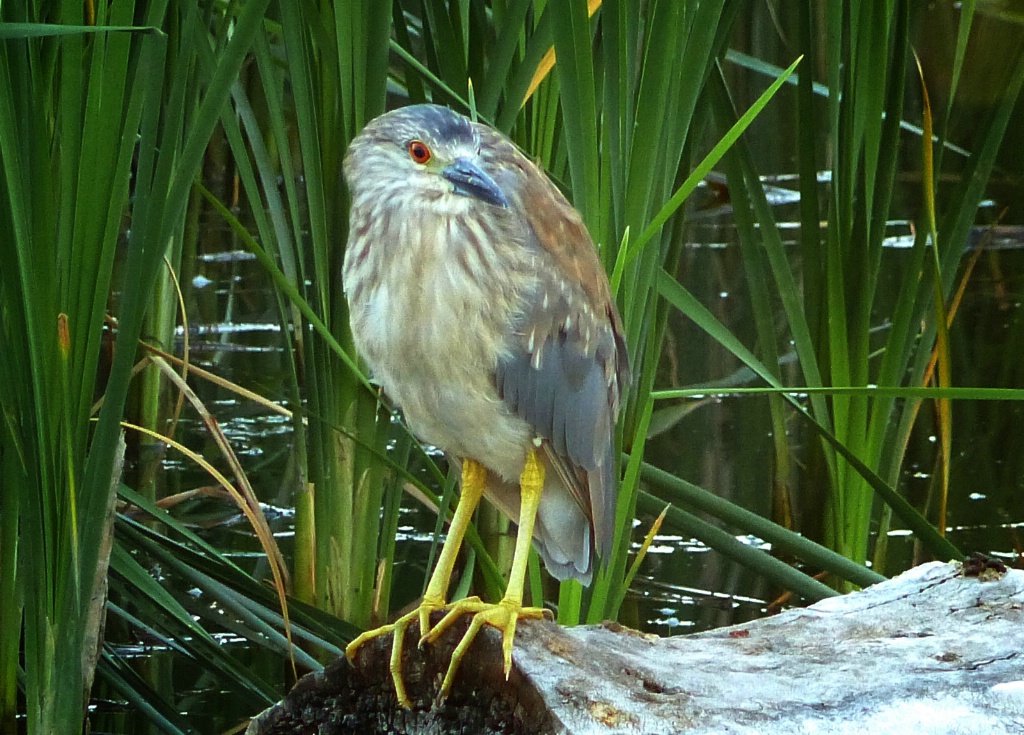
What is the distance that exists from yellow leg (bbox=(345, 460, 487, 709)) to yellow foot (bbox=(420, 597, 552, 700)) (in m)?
0.03

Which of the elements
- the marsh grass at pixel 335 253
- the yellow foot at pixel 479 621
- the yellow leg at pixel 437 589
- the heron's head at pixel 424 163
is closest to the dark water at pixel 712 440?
the marsh grass at pixel 335 253

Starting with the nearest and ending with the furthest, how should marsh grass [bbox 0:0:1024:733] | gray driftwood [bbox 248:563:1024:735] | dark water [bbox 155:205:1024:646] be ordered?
gray driftwood [bbox 248:563:1024:735], marsh grass [bbox 0:0:1024:733], dark water [bbox 155:205:1024:646]

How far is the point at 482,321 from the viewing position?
93.7 inches

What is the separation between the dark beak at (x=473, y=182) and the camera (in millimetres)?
2252

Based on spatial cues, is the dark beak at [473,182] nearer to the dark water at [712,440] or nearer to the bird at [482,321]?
the bird at [482,321]

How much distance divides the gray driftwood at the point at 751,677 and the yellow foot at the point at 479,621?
0.02 metres

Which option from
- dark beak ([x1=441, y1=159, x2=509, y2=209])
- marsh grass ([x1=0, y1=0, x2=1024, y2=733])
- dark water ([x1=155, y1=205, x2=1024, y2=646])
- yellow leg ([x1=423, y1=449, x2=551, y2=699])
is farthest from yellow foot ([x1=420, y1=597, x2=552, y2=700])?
dark water ([x1=155, y1=205, x2=1024, y2=646])

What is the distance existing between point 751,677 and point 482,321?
696mm

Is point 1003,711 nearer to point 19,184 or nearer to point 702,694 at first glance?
point 702,694

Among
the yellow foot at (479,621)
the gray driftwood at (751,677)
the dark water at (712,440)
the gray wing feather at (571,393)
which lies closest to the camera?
the gray driftwood at (751,677)

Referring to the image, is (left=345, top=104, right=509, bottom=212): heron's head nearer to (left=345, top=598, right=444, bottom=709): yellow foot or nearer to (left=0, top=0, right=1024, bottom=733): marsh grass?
(left=0, top=0, right=1024, bottom=733): marsh grass

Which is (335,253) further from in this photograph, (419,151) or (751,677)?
(751,677)

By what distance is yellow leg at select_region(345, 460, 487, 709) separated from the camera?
2.26 meters

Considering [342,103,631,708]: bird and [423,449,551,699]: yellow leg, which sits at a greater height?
[342,103,631,708]: bird
